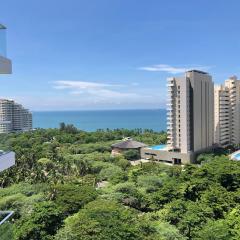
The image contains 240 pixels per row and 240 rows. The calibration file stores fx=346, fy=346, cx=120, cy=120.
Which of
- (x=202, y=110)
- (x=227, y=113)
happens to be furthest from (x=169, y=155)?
(x=227, y=113)

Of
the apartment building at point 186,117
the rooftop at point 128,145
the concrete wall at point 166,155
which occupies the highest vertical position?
the apartment building at point 186,117

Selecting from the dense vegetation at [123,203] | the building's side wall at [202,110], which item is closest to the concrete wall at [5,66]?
the dense vegetation at [123,203]

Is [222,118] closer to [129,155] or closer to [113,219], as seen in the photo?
[129,155]

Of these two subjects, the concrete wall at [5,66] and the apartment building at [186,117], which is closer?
the concrete wall at [5,66]

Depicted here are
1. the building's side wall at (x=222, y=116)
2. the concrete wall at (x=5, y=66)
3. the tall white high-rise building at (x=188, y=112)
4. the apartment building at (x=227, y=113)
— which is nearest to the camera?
the concrete wall at (x=5, y=66)

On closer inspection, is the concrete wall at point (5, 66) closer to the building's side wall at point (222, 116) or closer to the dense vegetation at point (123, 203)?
the dense vegetation at point (123, 203)

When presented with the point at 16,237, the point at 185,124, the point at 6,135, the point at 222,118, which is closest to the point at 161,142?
the point at 222,118

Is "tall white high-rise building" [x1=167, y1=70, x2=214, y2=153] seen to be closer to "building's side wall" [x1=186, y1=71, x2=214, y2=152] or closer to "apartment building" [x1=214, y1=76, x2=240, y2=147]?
"building's side wall" [x1=186, y1=71, x2=214, y2=152]
